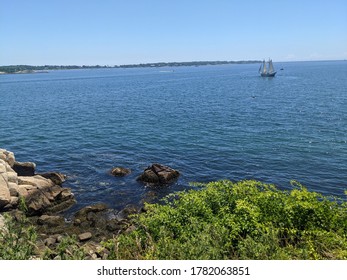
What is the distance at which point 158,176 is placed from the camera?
32406 mm

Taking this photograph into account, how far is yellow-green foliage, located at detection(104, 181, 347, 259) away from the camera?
12492 millimetres

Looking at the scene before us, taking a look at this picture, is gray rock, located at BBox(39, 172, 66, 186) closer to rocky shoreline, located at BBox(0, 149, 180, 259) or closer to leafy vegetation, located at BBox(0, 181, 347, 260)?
rocky shoreline, located at BBox(0, 149, 180, 259)

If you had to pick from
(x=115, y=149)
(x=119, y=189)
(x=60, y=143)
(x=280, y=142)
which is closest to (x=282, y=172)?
(x=280, y=142)

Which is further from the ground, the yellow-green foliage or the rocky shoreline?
the yellow-green foliage

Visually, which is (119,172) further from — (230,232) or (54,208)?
(230,232)

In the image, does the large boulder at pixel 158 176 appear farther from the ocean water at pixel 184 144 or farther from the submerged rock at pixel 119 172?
the submerged rock at pixel 119 172

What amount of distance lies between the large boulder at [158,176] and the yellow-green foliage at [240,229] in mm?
13277

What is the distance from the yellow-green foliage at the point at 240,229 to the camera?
41.0ft

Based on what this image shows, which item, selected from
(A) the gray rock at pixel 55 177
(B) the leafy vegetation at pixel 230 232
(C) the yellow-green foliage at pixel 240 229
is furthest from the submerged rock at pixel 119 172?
(C) the yellow-green foliage at pixel 240 229

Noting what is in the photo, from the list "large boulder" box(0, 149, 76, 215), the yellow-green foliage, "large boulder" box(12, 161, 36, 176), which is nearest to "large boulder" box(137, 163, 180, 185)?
"large boulder" box(0, 149, 76, 215)

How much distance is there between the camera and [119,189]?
102 feet

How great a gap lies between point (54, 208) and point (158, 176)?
10.4 meters

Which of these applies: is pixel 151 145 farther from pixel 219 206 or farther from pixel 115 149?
pixel 219 206

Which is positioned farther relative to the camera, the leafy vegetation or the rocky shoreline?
the rocky shoreline
